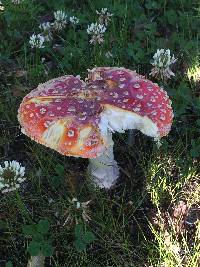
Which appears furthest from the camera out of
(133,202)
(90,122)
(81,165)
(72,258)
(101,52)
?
(101,52)

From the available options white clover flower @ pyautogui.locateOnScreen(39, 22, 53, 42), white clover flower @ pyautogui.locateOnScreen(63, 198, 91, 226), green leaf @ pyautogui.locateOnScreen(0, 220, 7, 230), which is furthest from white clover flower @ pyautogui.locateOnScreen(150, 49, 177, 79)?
green leaf @ pyautogui.locateOnScreen(0, 220, 7, 230)

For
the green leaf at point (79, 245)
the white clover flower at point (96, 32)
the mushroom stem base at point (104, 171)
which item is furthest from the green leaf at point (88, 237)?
the white clover flower at point (96, 32)

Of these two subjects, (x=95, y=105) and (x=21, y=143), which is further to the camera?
(x=21, y=143)

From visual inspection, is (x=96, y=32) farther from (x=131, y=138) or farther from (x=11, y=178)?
(x=11, y=178)

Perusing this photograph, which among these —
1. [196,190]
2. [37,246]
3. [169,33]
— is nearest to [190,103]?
[196,190]

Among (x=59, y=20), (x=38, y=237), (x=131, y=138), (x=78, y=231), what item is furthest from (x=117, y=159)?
(x=59, y=20)

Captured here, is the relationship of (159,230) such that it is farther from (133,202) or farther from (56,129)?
(56,129)

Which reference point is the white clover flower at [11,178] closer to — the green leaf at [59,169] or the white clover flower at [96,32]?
the green leaf at [59,169]
